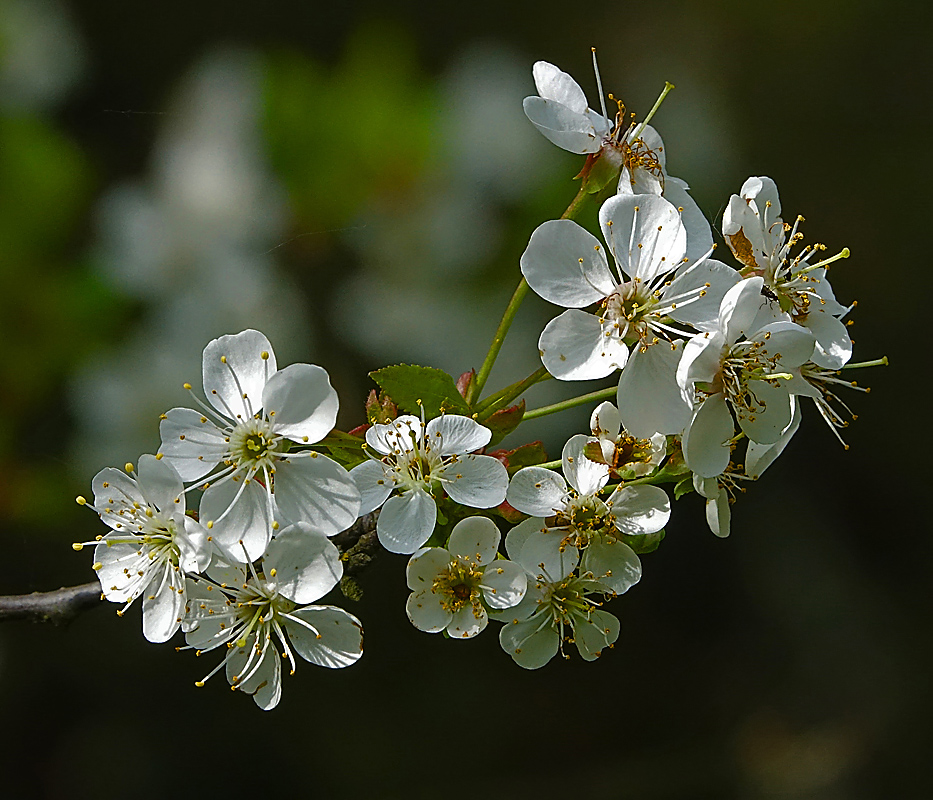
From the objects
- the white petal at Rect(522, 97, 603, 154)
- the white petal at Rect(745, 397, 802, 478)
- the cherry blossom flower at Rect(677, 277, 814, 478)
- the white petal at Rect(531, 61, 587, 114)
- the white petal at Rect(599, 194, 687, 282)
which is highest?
the white petal at Rect(531, 61, 587, 114)

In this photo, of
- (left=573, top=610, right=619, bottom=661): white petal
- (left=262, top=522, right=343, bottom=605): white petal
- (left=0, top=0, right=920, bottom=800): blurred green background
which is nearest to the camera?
(left=262, top=522, right=343, bottom=605): white petal

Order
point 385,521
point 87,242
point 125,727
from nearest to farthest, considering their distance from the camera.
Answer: point 385,521 → point 87,242 → point 125,727

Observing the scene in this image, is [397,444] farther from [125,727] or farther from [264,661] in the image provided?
[125,727]

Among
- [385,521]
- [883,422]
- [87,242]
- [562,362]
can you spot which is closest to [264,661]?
[385,521]

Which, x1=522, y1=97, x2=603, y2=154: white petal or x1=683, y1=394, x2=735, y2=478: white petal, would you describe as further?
x1=522, y1=97, x2=603, y2=154: white petal

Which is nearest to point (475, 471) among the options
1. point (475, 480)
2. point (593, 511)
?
point (475, 480)

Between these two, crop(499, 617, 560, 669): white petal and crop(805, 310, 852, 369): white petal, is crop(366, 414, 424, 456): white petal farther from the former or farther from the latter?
crop(805, 310, 852, 369): white petal

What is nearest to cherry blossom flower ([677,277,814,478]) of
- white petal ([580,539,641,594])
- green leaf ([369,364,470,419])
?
white petal ([580,539,641,594])
